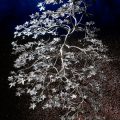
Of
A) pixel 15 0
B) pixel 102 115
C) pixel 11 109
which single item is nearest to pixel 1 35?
pixel 15 0

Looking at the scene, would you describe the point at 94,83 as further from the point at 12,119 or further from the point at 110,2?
the point at 110,2

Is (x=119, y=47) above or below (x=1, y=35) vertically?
below

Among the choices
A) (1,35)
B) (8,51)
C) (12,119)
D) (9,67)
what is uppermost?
(1,35)

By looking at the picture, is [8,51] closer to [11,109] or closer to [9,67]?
[9,67]

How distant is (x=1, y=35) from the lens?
12.9 m

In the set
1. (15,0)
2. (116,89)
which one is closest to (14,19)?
(15,0)

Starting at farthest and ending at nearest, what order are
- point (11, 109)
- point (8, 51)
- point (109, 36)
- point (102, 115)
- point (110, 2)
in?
point (110, 2), point (109, 36), point (8, 51), point (11, 109), point (102, 115)

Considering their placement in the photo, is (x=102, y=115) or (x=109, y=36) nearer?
(x=102, y=115)

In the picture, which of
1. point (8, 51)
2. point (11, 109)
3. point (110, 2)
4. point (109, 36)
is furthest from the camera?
point (110, 2)

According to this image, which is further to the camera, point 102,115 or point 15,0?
point 15,0

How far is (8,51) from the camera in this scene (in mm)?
11656

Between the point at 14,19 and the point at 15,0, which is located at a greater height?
the point at 15,0

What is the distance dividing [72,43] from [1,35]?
3477 millimetres

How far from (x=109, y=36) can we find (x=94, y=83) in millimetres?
7370
